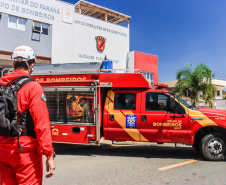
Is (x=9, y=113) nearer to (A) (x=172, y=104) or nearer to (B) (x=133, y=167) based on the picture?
(B) (x=133, y=167)

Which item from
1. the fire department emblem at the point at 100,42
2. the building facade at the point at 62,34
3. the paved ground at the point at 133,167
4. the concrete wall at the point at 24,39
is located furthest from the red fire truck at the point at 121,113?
the fire department emblem at the point at 100,42

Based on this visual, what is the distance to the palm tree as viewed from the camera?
19.5 m

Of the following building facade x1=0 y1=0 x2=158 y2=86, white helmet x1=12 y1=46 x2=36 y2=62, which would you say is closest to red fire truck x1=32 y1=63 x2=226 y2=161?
white helmet x1=12 y1=46 x2=36 y2=62

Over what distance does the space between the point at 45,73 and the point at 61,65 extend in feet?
1.81

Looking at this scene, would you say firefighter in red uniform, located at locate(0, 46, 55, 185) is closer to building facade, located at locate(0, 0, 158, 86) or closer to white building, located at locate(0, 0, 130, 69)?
building facade, located at locate(0, 0, 158, 86)

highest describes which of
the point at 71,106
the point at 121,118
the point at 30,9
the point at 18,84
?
the point at 30,9

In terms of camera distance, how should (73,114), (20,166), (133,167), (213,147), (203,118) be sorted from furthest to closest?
(73,114)
(203,118)
(213,147)
(133,167)
(20,166)

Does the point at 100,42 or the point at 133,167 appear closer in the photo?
the point at 133,167

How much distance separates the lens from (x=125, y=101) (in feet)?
22.0

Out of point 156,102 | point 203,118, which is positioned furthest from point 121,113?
point 203,118

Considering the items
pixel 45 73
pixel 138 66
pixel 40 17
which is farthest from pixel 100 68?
pixel 138 66

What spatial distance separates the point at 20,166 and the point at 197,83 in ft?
63.5

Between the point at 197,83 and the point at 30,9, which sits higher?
the point at 30,9

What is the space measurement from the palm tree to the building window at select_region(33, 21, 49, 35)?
471 inches
